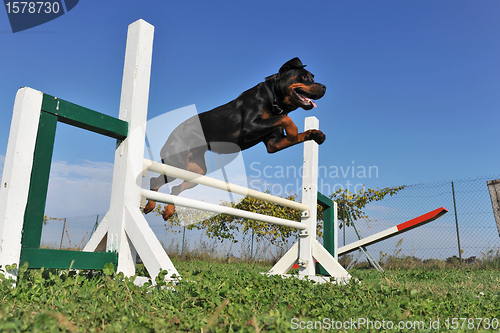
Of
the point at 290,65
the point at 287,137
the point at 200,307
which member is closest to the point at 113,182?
the point at 200,307

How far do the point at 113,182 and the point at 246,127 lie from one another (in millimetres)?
985

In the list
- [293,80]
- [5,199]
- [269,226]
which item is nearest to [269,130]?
[293,80]

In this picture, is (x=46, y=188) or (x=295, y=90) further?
(x=295, y=90)

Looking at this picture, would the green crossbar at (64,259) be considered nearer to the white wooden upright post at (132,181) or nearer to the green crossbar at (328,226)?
the white wooden upright post at (132,181)

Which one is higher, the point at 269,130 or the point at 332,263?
the point at 269,130

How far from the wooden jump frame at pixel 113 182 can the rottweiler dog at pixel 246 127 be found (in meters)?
0.38

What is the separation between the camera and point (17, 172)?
1446 millimetres

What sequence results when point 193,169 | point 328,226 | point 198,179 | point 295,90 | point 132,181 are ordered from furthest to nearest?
point 328,226, point 295,90, point 193,169, point 198,179, point 132,181

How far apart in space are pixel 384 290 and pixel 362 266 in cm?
719

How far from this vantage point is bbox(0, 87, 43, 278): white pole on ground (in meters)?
1.40

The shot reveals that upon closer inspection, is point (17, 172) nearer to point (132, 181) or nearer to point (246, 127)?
point (132, 181)

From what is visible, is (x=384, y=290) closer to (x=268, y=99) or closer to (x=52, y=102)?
(x=268, y=99)

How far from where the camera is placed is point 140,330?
88 cm

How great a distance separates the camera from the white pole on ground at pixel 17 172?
4.60ft
